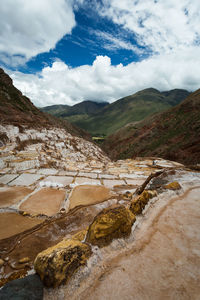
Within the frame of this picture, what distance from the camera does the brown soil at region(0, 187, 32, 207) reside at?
761 cm

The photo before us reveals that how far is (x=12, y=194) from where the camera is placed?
8.52 m

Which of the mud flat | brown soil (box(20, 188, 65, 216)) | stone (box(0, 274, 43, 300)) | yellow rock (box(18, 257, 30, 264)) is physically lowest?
yellow rock (box(18, 257, 30, 264))

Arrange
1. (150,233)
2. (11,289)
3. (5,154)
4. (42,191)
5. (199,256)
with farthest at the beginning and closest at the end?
1. (5,154)
2. (42,191)
3. (150,233)
4. (199,256)
5. (11,289)

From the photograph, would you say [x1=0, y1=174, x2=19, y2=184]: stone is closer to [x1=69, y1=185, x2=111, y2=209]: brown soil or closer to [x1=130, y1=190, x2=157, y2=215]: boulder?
[x1=69, y1=185, x2=111, y2=209]: brown soil

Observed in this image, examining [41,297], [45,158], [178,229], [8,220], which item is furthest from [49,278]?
[45,158]

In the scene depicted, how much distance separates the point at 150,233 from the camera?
13.6 ft

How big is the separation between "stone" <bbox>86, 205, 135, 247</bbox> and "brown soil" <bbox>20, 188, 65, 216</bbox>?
392 cm

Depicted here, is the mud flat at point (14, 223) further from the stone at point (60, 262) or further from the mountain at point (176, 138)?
the mountain at point (176, 138)

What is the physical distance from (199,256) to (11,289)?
429 cm

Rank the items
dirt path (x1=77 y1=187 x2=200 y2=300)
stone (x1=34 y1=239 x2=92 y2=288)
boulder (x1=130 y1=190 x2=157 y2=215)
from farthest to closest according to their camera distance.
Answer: boulder (x1=130 y1=190 x2=157 y2=215) < stone (x1=34 y1=239 x2=92 y2=288) < dirt path (x1=77 y1=187 x2=200 y2=300)

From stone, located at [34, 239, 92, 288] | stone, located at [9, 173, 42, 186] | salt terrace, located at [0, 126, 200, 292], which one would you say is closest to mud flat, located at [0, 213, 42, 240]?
salt terrace, located at [0, 126, 200, 292]

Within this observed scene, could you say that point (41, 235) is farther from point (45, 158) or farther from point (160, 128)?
point (160, 128)

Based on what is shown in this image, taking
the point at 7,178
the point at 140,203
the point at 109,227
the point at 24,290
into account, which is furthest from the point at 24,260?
the point at 7,178

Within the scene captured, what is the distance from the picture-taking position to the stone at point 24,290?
2.35 metres
